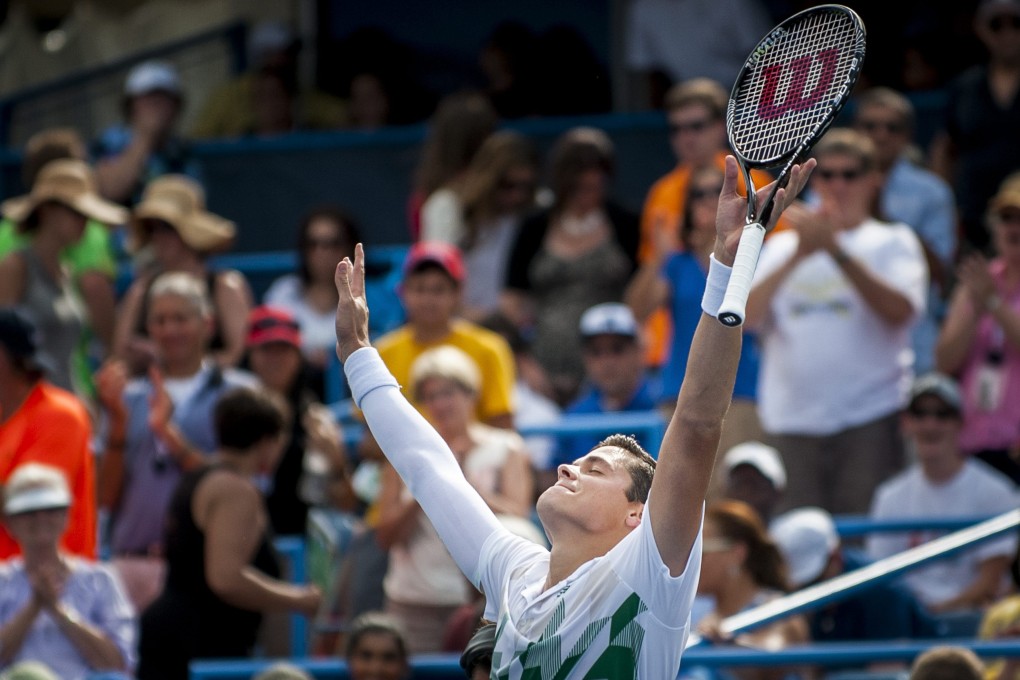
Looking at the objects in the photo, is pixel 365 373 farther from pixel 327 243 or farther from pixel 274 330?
pixel 327 243

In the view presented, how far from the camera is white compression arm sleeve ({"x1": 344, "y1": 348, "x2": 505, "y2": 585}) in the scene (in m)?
3.90

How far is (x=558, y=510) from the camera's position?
12.1 ft

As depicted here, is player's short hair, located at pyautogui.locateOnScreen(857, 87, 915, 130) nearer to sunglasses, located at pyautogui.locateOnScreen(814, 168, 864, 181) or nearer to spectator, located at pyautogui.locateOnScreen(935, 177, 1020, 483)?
spectator, located at pyautogui.locateOnScreen(935, 177, 1020, 483)

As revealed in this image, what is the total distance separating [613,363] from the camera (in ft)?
26.7

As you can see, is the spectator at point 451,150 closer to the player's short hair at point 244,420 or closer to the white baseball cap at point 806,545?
the player's short hair at point 244,420

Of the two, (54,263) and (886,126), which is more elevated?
(886,126)

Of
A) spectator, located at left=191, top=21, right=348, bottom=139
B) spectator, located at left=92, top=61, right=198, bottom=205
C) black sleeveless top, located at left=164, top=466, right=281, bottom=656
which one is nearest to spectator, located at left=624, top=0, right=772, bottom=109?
spectator, located at left=191, top=21, right=348, bottom=139

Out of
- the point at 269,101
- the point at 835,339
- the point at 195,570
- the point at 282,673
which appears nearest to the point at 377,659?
the point at 282,673

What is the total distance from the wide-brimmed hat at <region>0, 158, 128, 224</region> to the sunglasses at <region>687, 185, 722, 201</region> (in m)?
2.71

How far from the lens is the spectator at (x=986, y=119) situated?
29.2 ft

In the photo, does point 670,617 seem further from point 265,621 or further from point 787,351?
point 787,351

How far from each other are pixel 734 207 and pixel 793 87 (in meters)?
0.40

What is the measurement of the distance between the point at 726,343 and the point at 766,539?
3458mm

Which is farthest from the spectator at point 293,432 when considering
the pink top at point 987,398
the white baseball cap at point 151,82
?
the white baseball cap at point 151,82
